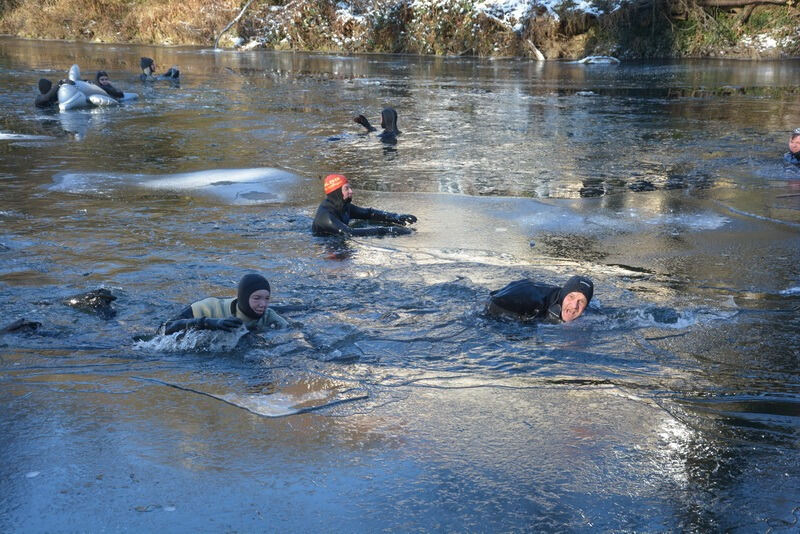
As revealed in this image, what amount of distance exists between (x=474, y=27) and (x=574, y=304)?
35.2m

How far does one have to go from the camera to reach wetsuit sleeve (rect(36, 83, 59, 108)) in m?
20.6

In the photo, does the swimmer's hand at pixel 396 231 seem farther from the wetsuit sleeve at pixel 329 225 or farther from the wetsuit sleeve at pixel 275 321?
the wetsuit sleeve at pixel 275 321

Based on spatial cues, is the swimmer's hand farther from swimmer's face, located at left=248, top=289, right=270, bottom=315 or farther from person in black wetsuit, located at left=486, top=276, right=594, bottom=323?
swimmer's face, located at left=248, top=289, right=270, bottom=315

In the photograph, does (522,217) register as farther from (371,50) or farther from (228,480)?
(371,50)

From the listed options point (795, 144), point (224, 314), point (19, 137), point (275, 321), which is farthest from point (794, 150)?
point (19, 137)

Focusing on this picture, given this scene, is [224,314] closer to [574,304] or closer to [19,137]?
[574,304]

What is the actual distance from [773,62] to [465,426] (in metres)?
32.7

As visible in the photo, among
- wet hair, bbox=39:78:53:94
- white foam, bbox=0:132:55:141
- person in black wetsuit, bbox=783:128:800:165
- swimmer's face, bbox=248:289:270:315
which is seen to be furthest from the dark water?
wet hair, bbox=39:78:53:94

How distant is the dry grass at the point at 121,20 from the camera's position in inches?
1844

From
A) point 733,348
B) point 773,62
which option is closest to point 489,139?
point 733,348

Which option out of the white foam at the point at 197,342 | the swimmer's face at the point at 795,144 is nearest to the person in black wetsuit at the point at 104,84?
the swimmer's face at the point at 795,144

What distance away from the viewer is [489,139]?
664 inches

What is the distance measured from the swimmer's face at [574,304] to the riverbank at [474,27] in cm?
3221

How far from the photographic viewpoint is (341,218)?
1029 centimetres
